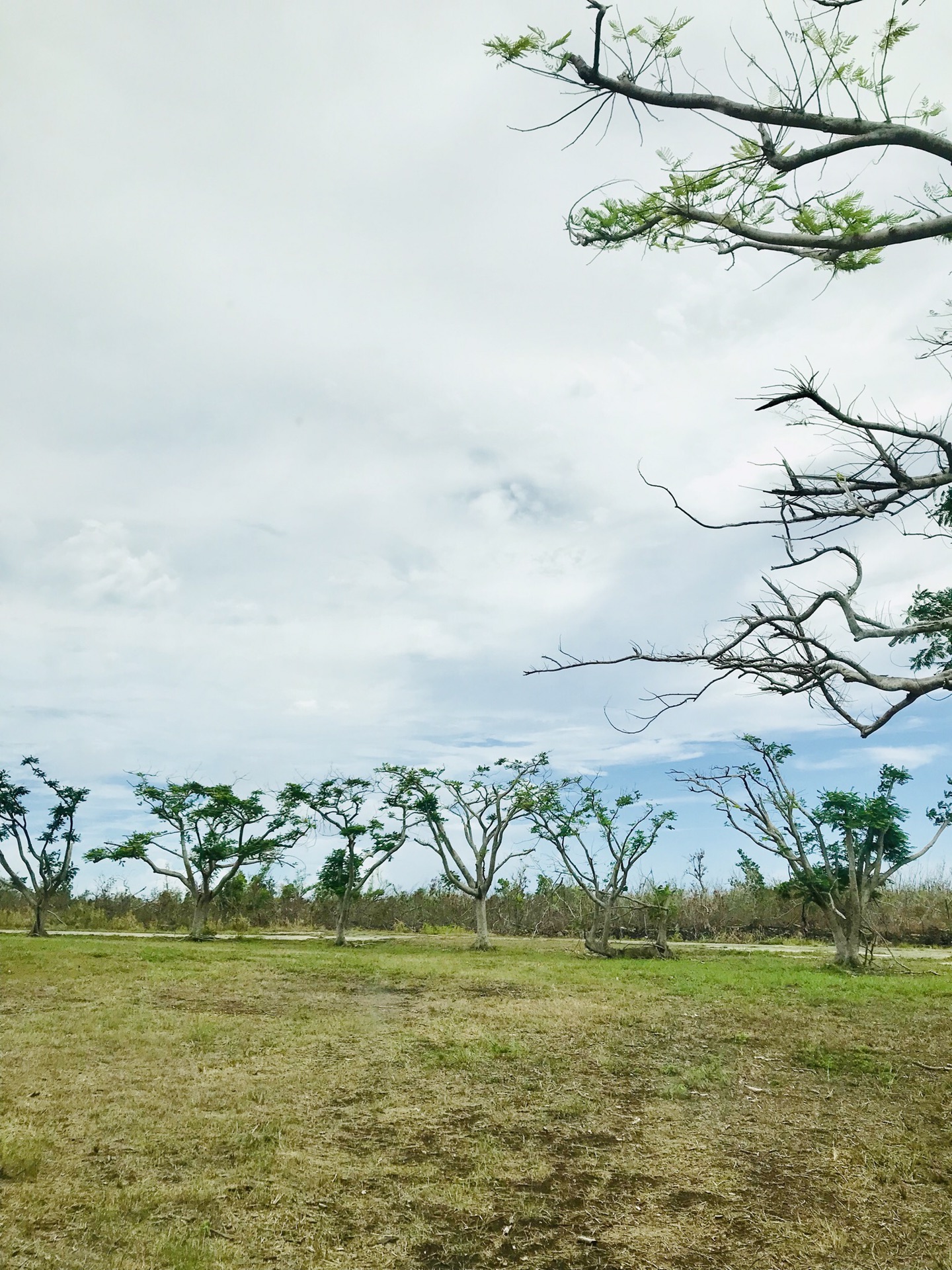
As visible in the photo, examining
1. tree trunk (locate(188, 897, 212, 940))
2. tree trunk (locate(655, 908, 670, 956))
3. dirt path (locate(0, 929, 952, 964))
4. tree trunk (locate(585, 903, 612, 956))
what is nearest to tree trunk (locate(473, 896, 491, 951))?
tree trunk (locate(585, 903, 612, 956))

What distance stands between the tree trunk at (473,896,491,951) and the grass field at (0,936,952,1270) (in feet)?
35.0

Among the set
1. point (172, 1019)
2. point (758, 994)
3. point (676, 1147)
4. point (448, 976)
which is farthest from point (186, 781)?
point (676, 1147)

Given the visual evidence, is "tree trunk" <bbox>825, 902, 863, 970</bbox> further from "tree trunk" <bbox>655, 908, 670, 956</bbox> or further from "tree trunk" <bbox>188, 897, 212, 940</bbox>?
"tree trunk" <bbox>188, 897, 212, 940</bbox>

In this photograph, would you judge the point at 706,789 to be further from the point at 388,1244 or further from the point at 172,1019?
the point at 388,1244

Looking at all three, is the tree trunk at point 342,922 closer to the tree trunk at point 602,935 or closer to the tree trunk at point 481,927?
the tree trunk at point 481,927

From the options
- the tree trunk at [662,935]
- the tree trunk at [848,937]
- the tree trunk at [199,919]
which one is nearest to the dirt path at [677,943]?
the tree trunk at [199,919]

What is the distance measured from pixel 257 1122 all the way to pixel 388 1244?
1.94 meters

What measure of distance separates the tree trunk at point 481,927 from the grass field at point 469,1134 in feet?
35.0

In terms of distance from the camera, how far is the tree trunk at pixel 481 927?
69.1 feet

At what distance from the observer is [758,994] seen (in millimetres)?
11555

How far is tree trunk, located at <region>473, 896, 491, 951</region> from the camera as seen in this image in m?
21.1

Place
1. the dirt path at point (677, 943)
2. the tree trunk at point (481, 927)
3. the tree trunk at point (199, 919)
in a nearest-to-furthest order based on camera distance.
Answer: the dirt path at point (677, 943), the tree trunk at point (481, 927), the tree trunk at point (199, 919)

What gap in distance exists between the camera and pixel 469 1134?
532 cm

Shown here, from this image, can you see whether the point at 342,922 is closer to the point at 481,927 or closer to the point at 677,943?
the point at 481,927
